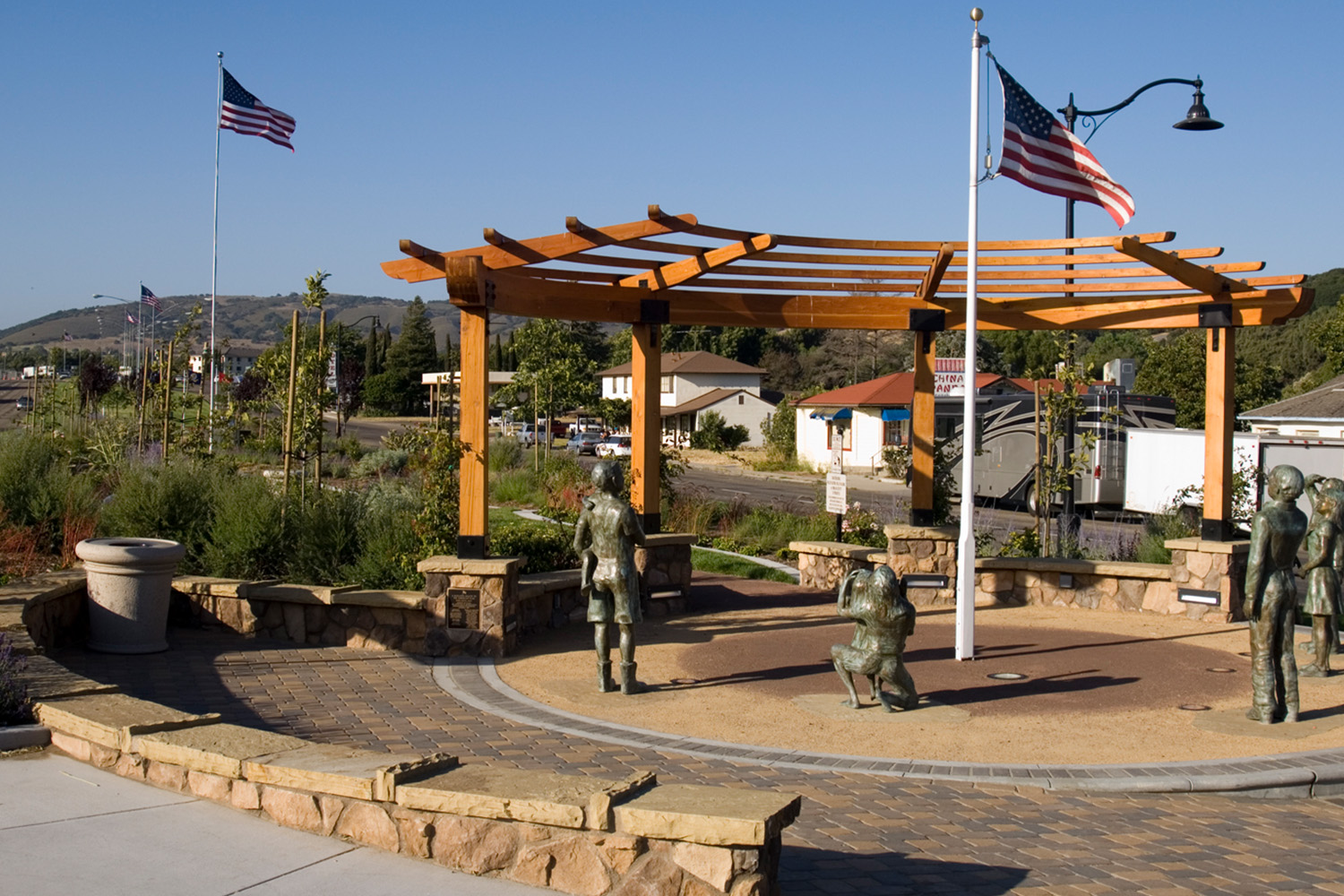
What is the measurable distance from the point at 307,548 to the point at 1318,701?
9101 mm

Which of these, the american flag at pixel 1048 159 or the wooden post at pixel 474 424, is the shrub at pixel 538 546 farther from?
the american flag at pixel 1048 159

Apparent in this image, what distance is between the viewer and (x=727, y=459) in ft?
176

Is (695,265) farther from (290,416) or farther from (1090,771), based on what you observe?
(1090,771)

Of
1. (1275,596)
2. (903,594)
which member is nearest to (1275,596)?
(1275,596)

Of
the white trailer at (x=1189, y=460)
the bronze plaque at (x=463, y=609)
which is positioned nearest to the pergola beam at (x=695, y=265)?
the bronze plaque at (x=463, y=609)

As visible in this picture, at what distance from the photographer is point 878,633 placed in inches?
343

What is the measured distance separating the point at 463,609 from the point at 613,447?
40.9 metres

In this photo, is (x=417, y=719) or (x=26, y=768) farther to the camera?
(x=417, y=719)

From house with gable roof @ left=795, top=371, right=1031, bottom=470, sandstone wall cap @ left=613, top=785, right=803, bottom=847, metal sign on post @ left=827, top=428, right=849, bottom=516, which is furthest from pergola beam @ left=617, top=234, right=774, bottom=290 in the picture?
house with gable roof @ left=795, top=371, right=1031, bottom=470

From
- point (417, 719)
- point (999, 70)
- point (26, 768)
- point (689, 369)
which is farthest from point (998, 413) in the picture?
point (689, 369)

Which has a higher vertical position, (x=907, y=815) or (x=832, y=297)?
(x=832, y=297)

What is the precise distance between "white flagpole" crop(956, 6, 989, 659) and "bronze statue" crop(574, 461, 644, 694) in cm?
318

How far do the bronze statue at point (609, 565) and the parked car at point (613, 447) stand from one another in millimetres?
37025

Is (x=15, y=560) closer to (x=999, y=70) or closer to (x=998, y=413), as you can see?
(x=999, y=70)
